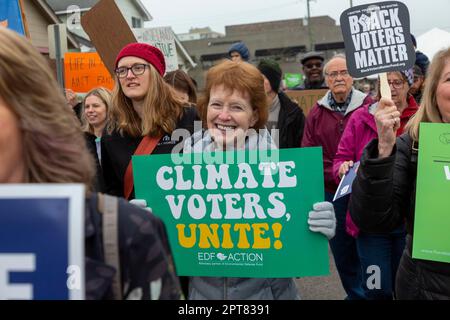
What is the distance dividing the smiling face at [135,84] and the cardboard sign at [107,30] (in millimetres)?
1294

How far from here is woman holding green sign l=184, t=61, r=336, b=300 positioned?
240cm

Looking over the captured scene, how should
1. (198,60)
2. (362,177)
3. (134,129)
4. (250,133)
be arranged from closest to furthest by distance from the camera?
1. (362,177)
2. (250,133)
3. (134,129)
4. (198,60)

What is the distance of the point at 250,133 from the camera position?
2.63 m

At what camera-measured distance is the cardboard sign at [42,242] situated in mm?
1147

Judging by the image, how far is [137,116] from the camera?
330cm

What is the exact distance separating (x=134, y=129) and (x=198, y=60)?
5222cm

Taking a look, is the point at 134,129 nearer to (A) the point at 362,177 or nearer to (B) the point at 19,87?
(A) the point at 362,177

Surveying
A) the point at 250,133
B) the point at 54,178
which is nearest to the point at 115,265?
the point at 54,178

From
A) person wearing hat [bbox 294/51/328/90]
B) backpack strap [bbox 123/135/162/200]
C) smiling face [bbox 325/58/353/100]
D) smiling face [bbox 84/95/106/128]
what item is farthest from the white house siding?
backpack strap [bbox 123/135/162/200]

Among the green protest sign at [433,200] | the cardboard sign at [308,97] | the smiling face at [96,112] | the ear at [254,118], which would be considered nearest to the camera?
the green protest sign at [433,200]

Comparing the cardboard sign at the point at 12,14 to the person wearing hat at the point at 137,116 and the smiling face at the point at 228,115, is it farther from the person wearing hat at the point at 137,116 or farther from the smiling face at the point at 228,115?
the smiling face at the point at 228,115

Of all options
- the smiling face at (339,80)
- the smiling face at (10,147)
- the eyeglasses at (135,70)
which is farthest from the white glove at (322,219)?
the smiling face at (339,80)

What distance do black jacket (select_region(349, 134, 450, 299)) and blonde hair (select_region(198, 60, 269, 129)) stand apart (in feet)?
2.28

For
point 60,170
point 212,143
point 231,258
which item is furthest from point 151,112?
point 60,170
